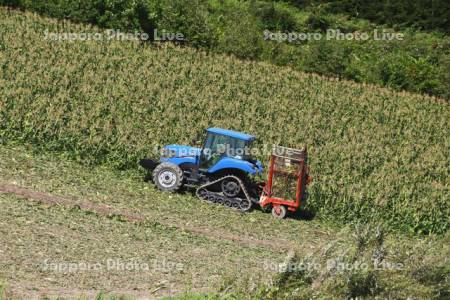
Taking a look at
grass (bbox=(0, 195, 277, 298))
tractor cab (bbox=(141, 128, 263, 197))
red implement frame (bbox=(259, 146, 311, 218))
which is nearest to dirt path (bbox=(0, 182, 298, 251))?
grass (bbox=(0, 195, 277, 298))

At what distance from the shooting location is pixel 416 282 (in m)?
10.4

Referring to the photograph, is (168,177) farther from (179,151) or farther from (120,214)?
(120,214)

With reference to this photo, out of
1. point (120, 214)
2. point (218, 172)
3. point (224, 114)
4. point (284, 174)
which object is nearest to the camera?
point (120, 214)

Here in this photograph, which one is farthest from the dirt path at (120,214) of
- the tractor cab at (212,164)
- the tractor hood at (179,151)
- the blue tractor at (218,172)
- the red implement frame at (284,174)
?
the tractor hood at (179,151)

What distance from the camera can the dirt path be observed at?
571 inches

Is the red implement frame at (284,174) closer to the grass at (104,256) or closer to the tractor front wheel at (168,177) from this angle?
the tractor front wheel at (168,177)

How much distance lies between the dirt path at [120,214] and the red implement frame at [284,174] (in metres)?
1.88

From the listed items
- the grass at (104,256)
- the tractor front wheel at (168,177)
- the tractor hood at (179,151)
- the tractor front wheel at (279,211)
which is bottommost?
the grass at (104,256)

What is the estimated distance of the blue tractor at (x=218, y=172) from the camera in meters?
16.9

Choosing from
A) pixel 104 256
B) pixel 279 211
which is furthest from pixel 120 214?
pixel 279 211

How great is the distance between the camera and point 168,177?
56.4ft

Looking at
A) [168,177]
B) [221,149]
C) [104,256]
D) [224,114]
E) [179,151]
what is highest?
[224,114]

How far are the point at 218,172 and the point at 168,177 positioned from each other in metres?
1.15

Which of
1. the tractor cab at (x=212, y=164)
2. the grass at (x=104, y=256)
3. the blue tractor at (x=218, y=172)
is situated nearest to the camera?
the grass at (x=104, y=256)
